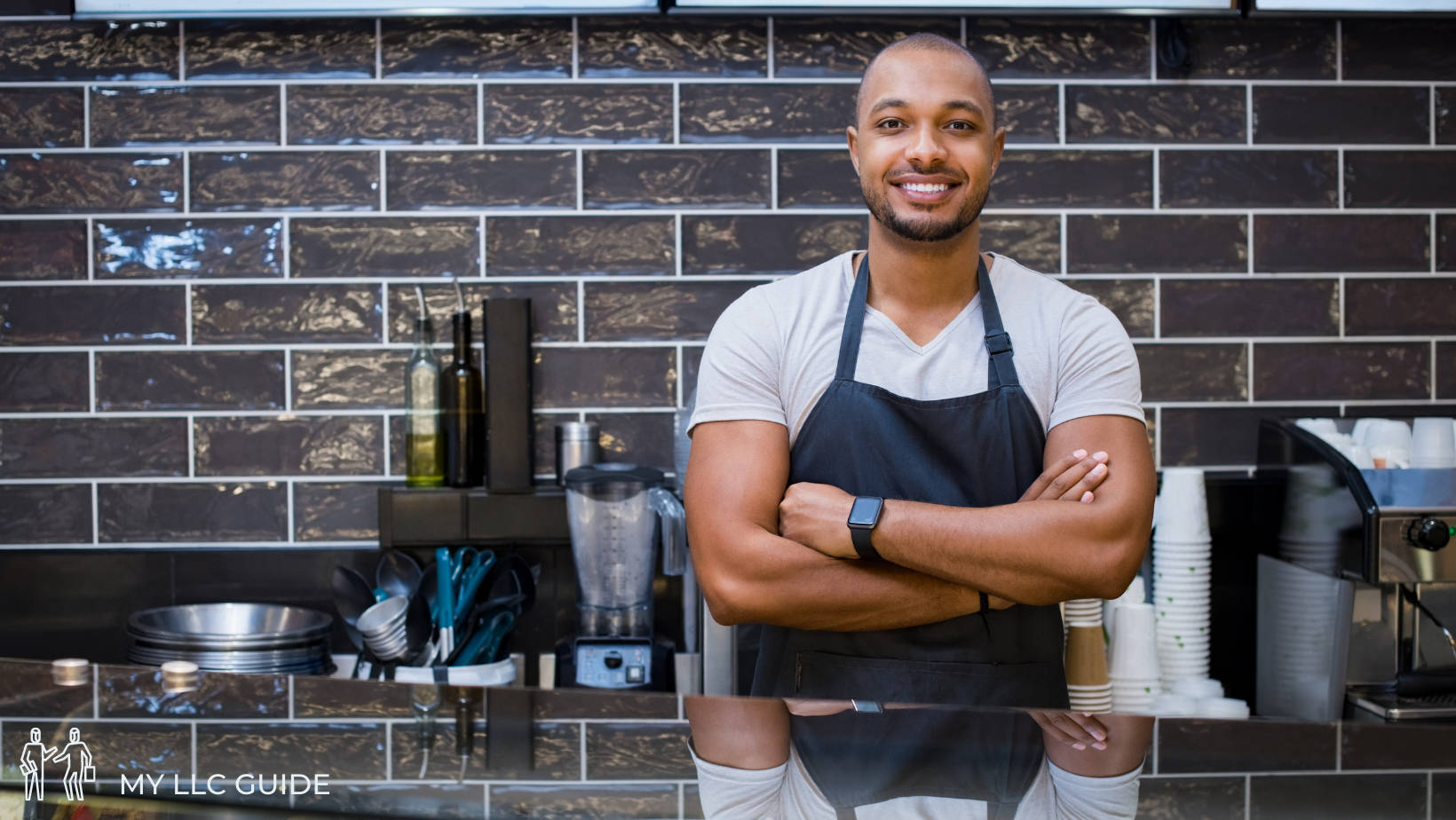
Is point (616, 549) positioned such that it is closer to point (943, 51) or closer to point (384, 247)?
point (384, 247)

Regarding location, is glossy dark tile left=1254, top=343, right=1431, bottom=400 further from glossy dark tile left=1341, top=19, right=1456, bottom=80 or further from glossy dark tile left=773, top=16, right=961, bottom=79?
glossy dark tile left=773, top=16, right=961, bottom=79

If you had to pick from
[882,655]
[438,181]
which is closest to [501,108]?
[438,181]

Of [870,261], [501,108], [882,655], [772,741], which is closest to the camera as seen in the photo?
[772,741]

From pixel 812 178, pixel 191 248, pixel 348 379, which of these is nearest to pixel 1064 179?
pixel 812 178

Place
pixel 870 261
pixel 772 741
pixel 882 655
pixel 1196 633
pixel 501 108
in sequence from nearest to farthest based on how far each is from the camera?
pixel 772 741, pixel 882 655, pixel 870 261, pixel 1196 633, pixel 501 108

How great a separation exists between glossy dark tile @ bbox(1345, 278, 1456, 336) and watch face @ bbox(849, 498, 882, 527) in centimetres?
Answer: 147

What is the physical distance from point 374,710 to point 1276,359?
2.04 m

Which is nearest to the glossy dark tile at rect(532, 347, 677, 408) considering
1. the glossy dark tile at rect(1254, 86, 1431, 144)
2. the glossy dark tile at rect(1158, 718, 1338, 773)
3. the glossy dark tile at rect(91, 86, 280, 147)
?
the glossy dark tile at rect(91, 86, 280, 147)

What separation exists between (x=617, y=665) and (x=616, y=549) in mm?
222

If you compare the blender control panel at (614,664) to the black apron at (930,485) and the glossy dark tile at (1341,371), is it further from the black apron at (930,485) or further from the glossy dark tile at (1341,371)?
the glossy dark tile at (1341,371)

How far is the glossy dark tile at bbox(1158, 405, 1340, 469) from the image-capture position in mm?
2365

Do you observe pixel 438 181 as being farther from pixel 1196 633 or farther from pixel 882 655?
pixel 1196 633

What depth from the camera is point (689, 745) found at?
0.79m

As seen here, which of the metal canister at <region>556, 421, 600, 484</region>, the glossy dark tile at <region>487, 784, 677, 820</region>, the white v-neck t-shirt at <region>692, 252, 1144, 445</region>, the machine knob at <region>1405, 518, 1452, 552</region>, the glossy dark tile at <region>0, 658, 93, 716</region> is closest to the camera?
the glossy dark tile at <region>487, 784, 677, 820</region>
